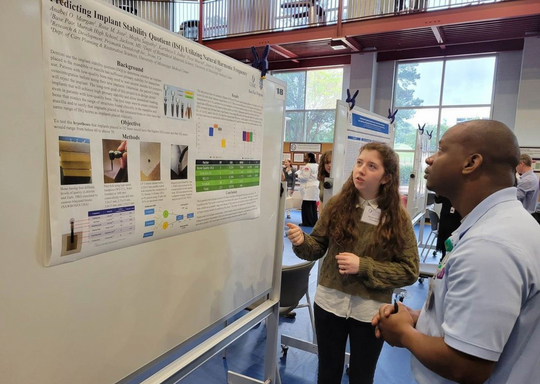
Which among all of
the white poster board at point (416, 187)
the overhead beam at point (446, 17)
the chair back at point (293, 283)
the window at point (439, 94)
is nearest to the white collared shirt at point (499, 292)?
the chair back at point (293, 283)

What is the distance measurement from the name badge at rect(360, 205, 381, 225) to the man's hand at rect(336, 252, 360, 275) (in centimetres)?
20

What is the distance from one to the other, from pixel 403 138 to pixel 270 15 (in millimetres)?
4025

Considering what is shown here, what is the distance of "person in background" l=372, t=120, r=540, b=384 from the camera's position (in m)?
0.68

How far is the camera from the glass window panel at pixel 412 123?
24.3ft

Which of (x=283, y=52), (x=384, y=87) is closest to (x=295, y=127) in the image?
(x=283, y=52)

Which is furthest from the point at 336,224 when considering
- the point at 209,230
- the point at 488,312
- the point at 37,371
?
the point at 37,371

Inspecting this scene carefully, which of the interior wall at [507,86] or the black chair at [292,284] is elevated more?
the interior wall at [507,86]

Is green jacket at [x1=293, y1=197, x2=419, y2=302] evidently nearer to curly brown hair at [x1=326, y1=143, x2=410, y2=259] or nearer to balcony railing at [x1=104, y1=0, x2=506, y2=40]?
curly brown hair at [x1=326, y1=143, x2=410, y2=259]

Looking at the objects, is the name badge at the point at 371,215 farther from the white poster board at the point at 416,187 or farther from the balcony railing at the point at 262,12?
the balcony railing at the point at 262,12

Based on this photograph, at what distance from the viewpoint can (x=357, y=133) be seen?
2.39m

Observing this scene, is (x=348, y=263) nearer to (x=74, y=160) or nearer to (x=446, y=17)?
(x=74, y=160)

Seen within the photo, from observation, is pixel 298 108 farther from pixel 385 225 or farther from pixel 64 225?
pixel 64 225

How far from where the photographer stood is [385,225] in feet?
4.83

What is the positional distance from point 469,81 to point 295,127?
13.4 ft
